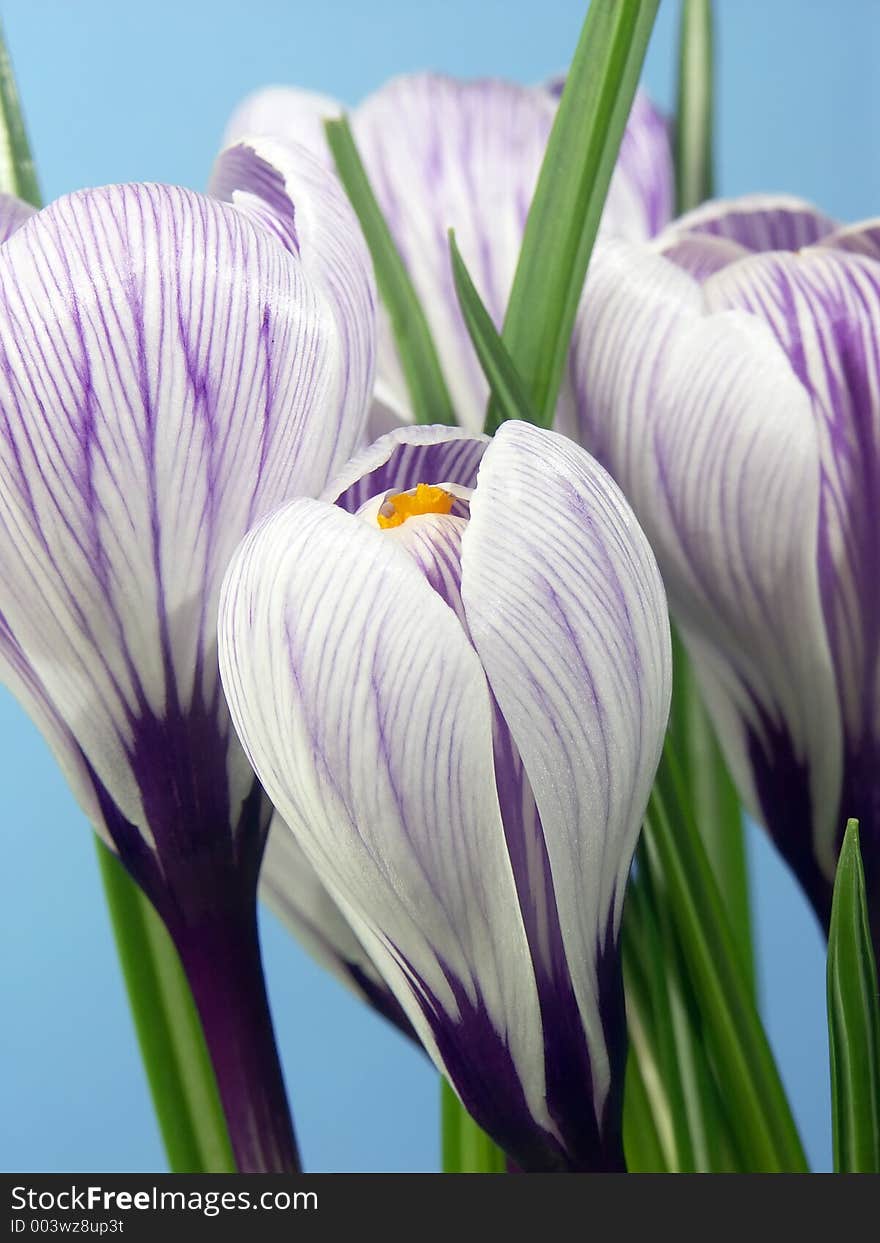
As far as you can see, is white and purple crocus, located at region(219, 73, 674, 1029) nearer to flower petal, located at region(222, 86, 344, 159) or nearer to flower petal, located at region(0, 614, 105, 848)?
flower petal, located at region(222, 86, 344, 159)

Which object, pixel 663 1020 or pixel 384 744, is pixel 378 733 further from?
pixel 663 1020

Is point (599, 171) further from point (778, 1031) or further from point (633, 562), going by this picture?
point (778, 1031)

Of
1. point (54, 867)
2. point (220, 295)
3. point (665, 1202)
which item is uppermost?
point (220, 295)

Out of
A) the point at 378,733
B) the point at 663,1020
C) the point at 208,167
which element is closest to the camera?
the point at 378,733

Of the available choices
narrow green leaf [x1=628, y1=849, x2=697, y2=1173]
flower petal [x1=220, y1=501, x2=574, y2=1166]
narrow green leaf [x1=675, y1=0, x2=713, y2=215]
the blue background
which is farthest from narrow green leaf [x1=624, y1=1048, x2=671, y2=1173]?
the blue background

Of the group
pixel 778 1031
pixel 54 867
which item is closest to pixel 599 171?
pixel 54 867

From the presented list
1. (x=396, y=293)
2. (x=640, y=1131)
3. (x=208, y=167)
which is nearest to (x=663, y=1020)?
(x=640, y=1131)
